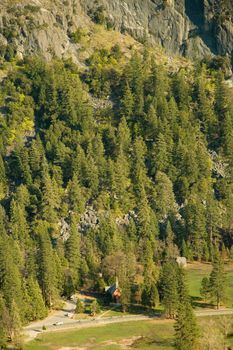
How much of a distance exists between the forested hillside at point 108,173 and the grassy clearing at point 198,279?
210 inches

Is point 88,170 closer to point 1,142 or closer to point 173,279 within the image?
point 1,142

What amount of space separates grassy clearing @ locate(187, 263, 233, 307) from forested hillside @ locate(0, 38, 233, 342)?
5336 mm

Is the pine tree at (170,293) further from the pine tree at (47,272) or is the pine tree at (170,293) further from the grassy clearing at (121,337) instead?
the pine tree at (47,272)

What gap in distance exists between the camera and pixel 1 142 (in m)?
158

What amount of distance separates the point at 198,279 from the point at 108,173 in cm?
4139

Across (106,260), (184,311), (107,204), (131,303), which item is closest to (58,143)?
(107,204)

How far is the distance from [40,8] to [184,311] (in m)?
143

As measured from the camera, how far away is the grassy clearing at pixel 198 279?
107306mm

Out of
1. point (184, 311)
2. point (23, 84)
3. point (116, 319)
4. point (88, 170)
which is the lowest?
point (116, 319)

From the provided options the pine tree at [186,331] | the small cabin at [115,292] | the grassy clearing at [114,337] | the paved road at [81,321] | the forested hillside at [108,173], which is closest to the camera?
the pine tree at [186,331]

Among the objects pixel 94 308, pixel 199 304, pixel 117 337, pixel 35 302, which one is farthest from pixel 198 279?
pixel 35 302

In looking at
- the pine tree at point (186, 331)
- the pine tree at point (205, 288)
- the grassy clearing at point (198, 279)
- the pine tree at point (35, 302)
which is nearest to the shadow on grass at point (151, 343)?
the pine tree at point (186, 331)

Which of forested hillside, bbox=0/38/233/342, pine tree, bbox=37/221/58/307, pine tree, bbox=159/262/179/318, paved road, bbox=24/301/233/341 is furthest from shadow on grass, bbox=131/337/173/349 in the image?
pine tree, bbox=37/221/58/307

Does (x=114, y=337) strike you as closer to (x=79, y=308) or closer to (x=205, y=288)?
(x=79, y=308)
